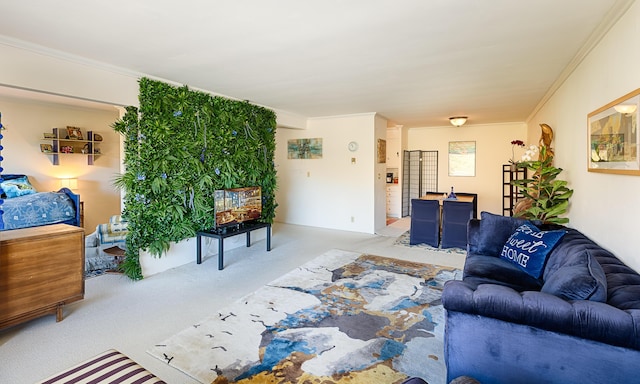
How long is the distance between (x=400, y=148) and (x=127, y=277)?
21.1 ft

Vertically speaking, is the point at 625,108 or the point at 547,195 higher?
the point at 625,108

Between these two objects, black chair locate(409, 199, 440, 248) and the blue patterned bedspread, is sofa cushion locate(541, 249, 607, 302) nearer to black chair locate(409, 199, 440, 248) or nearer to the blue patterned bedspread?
black chair locate(409, 199, 440, 248)

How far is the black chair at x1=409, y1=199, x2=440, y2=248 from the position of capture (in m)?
5.20

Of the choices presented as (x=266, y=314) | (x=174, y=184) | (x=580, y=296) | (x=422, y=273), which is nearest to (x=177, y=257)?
(x=174, y=184)

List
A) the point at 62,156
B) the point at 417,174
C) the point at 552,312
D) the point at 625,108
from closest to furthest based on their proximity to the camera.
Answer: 1. the point at 552,312
2. the point at 625,108
3. the point at 62,156
4. the point at 417,174

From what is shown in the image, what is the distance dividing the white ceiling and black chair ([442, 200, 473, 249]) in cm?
176

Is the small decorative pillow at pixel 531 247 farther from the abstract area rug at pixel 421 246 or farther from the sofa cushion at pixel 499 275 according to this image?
the abstract area rug at pixel 421 246

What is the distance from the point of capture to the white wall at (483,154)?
7398mm

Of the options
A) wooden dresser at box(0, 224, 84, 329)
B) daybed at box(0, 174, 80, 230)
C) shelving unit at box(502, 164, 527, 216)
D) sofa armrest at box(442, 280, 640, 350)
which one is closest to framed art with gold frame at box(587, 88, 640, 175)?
sofa armrest at box(442, 280, 640, 350)

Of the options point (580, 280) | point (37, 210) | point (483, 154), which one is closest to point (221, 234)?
→ point (37, 210)

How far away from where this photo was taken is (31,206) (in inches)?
179

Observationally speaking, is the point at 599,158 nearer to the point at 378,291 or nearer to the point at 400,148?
the point at 378,291

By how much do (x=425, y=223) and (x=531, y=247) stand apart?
2.66 m

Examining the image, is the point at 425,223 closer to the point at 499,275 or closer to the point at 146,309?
the point at 499,275
